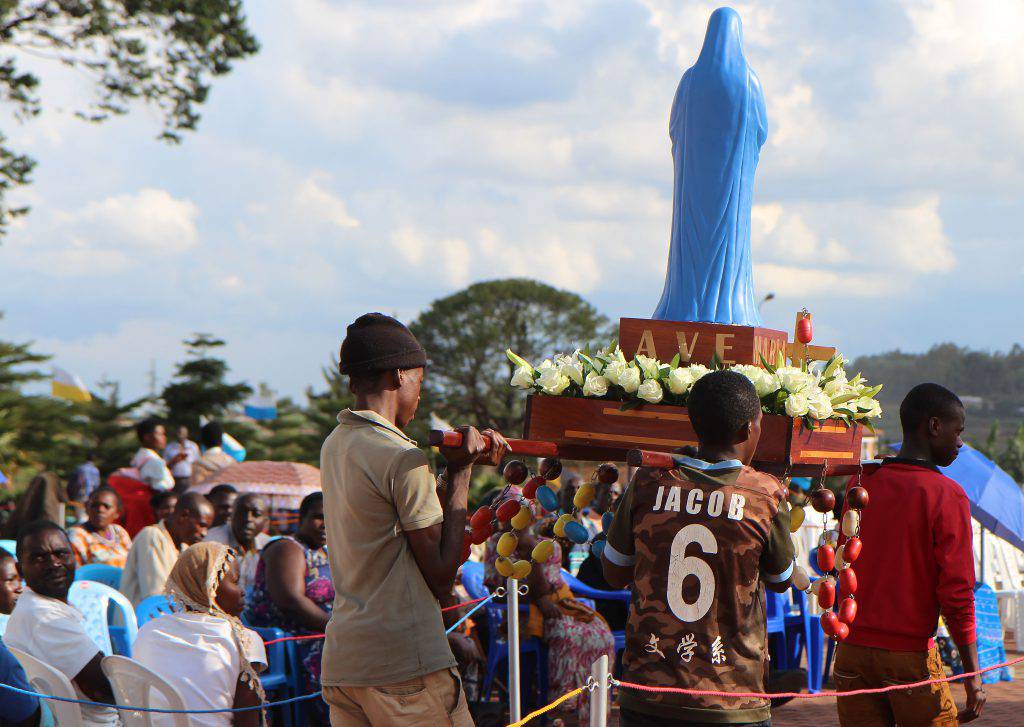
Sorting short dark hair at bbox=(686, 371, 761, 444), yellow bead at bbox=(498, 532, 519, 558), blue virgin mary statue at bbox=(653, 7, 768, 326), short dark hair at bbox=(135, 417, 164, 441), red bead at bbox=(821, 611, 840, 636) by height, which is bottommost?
red bead at bbox=(821, 611, 840, 636)

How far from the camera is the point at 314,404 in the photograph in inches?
1222

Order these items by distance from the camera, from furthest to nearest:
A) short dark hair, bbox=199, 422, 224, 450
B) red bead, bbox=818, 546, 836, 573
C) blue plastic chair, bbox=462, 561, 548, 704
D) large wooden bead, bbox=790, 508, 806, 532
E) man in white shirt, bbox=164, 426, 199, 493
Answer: short dark hair, bbox=199, 422, 224, 450
man in white shirt, bbox=164, 426, 199, 493
blue plastic chair, bbox=462, 561, 548, 704
red bead, bbox=818, 546, 836, 573
large wooden bead, bbox=790, 508, 806, 532

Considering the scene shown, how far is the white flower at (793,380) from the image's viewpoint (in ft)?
12.8

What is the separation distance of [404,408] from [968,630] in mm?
2348

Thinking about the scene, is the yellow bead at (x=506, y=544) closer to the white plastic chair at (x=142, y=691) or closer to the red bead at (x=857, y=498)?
the red bead at (x=857, y=498)

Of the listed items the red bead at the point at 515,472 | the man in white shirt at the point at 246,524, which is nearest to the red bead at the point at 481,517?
the red bead at the point at 515,472

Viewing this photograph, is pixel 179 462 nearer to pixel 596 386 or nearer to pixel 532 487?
pixel 532 487

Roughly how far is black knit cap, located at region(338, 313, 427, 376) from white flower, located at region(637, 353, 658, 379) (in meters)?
0.92

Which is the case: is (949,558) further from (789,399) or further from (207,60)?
(207,60)

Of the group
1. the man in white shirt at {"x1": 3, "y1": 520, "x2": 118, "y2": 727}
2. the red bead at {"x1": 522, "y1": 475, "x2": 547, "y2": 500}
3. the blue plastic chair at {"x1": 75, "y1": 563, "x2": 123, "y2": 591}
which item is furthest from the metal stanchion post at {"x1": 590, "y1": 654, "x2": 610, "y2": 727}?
the blue plastic chair at {"x1": 75, "y1": 563, "x2": 123, "y2": 591}

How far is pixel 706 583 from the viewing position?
11.0ft

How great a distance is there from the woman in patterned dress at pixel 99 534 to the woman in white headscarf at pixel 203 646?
430 cm

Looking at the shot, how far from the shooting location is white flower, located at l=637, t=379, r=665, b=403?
392 centimetres

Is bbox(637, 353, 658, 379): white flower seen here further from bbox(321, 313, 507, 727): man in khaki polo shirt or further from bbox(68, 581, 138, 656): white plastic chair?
bbox(68, 581, 138, 656): white plastic chair
